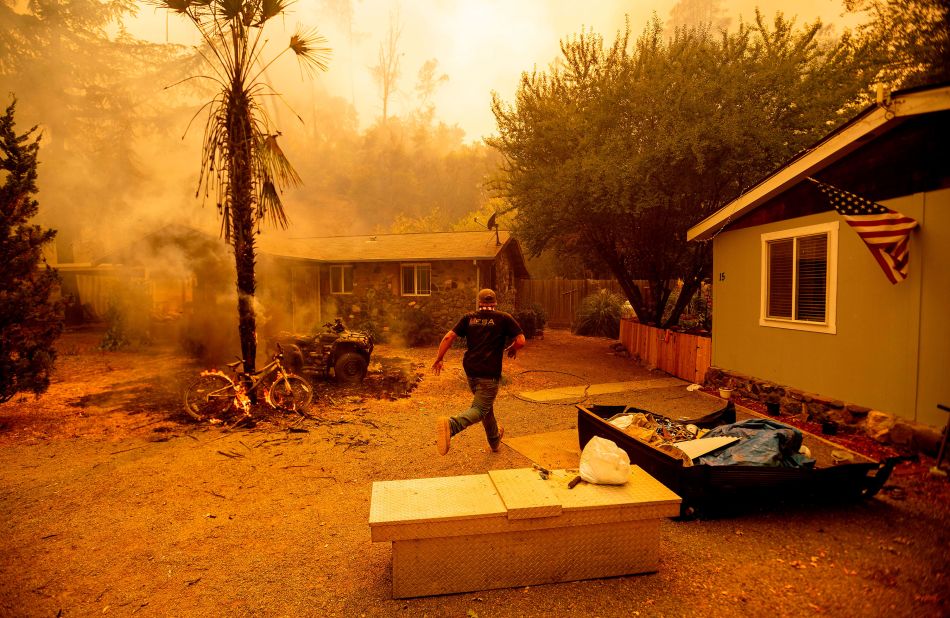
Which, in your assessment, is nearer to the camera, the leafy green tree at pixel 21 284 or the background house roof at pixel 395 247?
the leafy green tree at pixel 21 284

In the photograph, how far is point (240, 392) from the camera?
7.63 m

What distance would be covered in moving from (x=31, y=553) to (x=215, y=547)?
4.67 feet

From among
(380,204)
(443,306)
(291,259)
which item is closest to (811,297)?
(443,306)

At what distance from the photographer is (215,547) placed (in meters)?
3.85

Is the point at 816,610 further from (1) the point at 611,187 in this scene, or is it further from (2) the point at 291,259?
(2) the point at 291,259

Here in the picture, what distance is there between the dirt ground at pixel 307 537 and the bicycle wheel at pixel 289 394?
570mm

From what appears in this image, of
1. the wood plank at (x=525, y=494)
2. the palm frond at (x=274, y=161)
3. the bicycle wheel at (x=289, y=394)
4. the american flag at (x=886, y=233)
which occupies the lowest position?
the bicycle wheel at (x=289, y=394)

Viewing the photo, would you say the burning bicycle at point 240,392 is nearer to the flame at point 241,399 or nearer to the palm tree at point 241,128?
the flame at point 241,399

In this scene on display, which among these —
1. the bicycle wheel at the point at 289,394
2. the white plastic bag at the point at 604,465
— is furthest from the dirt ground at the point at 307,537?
the white plastic bag at the point at 604,465

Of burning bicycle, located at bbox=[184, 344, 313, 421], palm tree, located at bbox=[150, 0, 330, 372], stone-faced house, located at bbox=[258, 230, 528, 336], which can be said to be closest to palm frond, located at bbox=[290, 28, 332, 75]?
palm tree, located at bbox=[150, 0, 330, 372]

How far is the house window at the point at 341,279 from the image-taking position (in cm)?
1944

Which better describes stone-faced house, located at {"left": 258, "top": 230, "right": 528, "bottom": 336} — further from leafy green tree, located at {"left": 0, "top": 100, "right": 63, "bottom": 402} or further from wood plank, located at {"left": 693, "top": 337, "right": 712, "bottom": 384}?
leafy green tree, located at {"left": 0, "top": 100, "right": 63, "bottom": 402}

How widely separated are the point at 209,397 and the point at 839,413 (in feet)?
31.3

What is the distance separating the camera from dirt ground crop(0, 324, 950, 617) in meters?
3.09
